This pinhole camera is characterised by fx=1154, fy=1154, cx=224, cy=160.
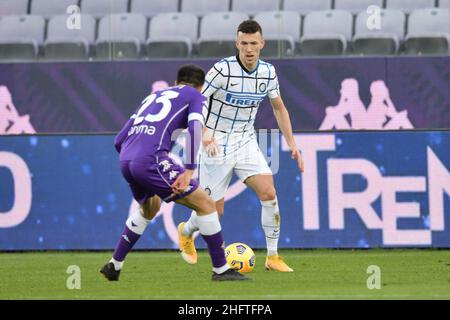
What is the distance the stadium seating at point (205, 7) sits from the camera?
15000 millimetres

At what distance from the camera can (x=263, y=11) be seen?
14914 mm

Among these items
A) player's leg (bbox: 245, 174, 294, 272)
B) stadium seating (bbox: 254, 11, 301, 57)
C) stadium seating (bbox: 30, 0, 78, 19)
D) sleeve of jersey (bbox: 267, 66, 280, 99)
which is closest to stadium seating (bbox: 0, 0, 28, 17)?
stadium seating (bbox: 30, 0, 78, 19)

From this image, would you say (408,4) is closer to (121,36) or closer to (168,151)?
(121,36)

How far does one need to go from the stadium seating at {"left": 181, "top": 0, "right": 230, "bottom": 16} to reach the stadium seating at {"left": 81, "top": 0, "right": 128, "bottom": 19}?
2.72 feet

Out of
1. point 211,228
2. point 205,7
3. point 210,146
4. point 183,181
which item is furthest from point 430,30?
point 183,181

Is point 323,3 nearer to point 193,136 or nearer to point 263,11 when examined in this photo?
point 263,11

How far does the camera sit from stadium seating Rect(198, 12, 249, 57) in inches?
584

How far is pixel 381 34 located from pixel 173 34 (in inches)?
106

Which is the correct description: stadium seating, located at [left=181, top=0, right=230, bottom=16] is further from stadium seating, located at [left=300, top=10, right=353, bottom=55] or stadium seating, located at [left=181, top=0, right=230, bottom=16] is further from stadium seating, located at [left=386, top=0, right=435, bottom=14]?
stadium seating, located at [left=386, top=0, right=435, bottom=14]

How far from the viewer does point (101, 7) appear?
49.6ft

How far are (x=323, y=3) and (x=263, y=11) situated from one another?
78cm

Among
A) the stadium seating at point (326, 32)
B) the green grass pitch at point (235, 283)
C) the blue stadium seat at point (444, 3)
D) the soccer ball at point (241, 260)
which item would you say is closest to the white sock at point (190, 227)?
the green grass pitch at point (235, 283)
